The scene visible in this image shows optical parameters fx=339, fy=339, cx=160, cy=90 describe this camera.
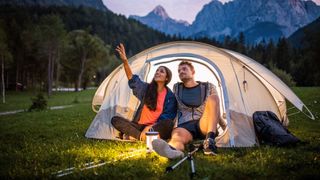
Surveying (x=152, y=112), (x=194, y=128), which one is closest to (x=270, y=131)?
(x=194, y=128)

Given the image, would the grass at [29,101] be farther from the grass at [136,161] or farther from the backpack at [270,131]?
the backpack at [270,131]

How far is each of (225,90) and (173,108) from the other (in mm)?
1207

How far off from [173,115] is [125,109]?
4.83 ft

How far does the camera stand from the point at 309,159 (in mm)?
5504

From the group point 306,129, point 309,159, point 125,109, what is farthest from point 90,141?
point 306,129

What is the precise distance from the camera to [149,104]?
759 centimetres

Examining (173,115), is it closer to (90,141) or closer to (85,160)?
(90,141)

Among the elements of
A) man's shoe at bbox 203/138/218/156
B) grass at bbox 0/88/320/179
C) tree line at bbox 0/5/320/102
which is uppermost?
tree line at bbox 0/5/320/102

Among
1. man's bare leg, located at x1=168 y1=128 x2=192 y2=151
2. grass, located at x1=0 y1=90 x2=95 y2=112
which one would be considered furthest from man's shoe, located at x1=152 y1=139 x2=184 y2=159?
grass, located at x1=0 y1=90 x2=95 y2=112

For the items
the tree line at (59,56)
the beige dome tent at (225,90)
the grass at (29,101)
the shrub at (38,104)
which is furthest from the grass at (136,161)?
the tree line at (59,56)

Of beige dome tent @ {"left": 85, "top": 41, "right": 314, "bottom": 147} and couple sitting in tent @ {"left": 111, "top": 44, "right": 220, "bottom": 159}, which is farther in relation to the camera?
beige dome tent @ {"left": 85, "top": 41, "right": 314, "bottom": 147}

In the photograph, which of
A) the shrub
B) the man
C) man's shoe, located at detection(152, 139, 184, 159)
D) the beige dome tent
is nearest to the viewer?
man's shoe, located at detection(152, 139, 184, 159)

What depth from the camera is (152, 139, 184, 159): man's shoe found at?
16.9 feet

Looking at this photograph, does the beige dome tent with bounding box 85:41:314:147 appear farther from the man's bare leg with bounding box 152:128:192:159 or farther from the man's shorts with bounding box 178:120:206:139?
the man's bare leg with bounding box 152:128:192:159
